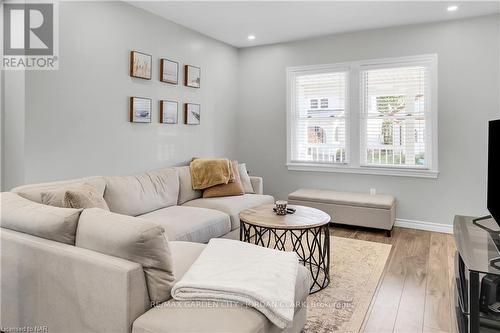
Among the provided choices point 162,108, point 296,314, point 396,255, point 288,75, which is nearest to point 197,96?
point 162,108

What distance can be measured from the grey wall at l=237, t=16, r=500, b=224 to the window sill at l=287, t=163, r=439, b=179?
0.20 feet

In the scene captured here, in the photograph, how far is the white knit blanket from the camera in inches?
56.9

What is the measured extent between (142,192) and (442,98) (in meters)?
3.70

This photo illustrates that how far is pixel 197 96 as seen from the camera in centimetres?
467

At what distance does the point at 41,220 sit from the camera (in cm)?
174

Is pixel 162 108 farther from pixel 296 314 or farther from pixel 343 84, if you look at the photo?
pixel 296 314

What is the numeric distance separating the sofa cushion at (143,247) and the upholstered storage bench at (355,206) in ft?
10.4

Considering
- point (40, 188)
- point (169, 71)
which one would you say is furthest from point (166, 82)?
point (40, 188)

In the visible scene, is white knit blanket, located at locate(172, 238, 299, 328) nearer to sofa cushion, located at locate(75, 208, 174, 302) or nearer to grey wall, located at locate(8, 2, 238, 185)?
sofa cushion, located at locate(75, 208, 174, 302)

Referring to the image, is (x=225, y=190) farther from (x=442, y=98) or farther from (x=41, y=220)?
(x=442, y=98)

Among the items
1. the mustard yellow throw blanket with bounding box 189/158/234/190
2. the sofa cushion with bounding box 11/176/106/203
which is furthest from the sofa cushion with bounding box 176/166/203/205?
the sofa cushion with bounding box 11/176/106/203

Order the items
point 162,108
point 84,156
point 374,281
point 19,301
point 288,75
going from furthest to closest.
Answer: point 288,75, point 162,108, point 84,156, point 374,281, point 19,301

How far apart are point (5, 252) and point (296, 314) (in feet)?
5.31

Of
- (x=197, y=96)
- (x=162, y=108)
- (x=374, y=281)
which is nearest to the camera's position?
(x=374, y=281)
